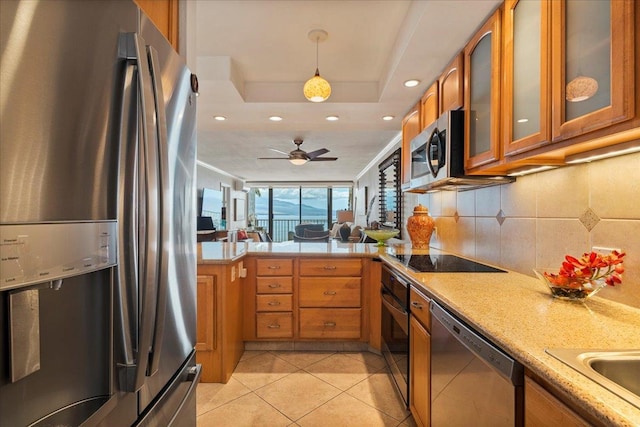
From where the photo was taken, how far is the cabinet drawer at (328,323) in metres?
2.86

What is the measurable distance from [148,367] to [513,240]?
72.8 inches

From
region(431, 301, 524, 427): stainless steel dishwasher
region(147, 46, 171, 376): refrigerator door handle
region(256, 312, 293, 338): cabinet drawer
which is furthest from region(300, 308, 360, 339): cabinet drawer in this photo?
region(147, 46, 171, 376): refrigerator door handle

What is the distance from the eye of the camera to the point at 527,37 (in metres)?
1.38

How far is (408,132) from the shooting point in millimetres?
3166

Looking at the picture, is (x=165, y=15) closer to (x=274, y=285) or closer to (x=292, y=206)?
(x=274, y=285)

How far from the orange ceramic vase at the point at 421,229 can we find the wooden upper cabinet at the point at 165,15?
2396 millimetres

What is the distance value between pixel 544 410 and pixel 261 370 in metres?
2.14

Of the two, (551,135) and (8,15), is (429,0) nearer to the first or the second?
(551,135)

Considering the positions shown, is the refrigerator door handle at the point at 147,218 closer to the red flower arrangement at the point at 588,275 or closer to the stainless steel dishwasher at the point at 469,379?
the stainless steel dishwasher at the point at 469,379

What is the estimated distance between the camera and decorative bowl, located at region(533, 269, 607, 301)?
1.20m

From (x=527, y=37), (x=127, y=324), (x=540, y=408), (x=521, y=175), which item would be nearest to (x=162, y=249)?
(x=127, y=324)

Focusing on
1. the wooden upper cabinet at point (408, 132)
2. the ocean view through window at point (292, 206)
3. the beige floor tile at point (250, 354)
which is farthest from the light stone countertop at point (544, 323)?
the ocean view through window at point (292, 206)

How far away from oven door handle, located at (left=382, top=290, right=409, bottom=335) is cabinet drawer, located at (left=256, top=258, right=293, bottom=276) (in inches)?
32.1

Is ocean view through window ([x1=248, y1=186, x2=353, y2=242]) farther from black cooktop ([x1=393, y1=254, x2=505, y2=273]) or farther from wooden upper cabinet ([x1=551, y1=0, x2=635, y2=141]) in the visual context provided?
wooden upper cabinet ([x1=551, y1=0, x2=635, y2=141])
